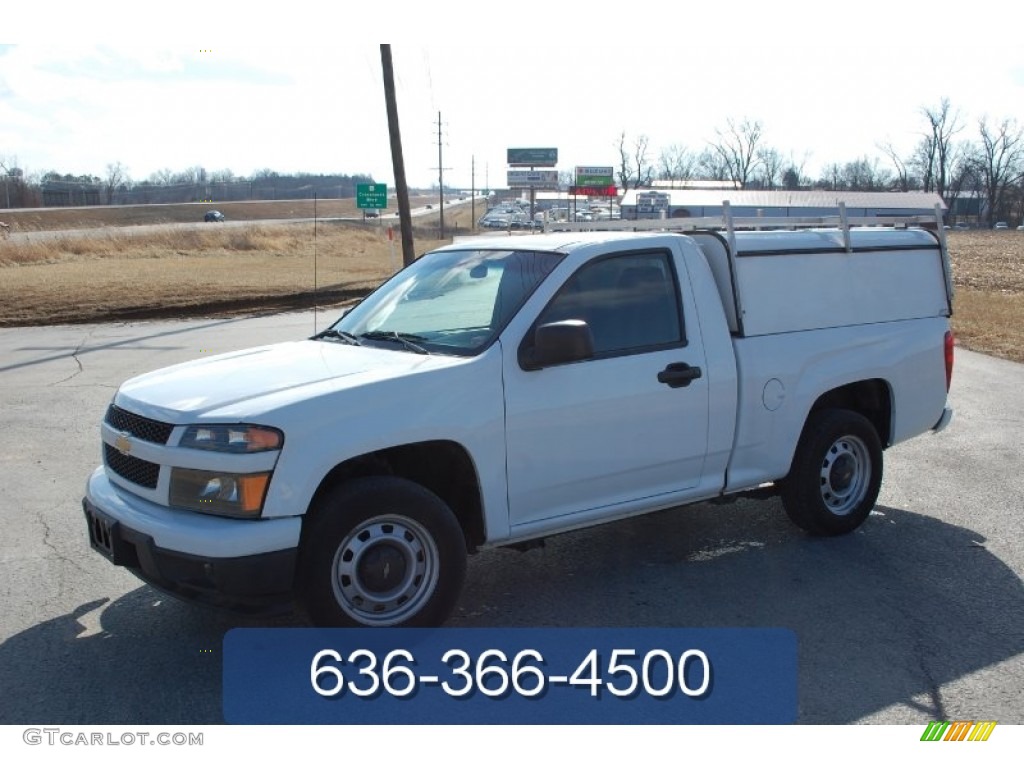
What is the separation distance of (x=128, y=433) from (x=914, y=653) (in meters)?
3.72

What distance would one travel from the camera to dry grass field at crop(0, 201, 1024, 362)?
20.5m

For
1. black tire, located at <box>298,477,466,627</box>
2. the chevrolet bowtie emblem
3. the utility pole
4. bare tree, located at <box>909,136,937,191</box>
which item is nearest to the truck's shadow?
black tire, located at <box>298,477,466,627</box>

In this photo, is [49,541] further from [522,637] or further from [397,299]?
[522,637]

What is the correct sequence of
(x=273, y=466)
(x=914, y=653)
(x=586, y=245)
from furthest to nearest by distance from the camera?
(x=586, y=245) < (x=914, y=653) < (x=273, y=466)

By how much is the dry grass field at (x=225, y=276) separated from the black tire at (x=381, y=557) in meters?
5.04

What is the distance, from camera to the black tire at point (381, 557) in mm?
4191

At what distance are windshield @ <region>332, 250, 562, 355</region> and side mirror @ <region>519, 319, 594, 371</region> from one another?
0.77ft

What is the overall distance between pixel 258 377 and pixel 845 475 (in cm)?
366

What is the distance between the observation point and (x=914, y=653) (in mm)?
4488

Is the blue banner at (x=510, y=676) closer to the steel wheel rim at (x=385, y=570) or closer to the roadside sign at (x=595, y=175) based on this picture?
the steel wheel rim at (x=385, y=570)

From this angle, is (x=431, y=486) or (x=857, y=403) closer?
(x=431, y=486)

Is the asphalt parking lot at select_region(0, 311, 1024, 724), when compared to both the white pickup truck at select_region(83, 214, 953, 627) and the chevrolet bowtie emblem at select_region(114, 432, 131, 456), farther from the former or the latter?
the chevrolet bowtie emblem at select_region(114, 432, 131, 456)

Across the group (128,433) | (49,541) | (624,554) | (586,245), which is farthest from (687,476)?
(49,541)

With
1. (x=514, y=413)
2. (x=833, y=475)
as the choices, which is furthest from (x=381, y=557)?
(x=833, y=475)
